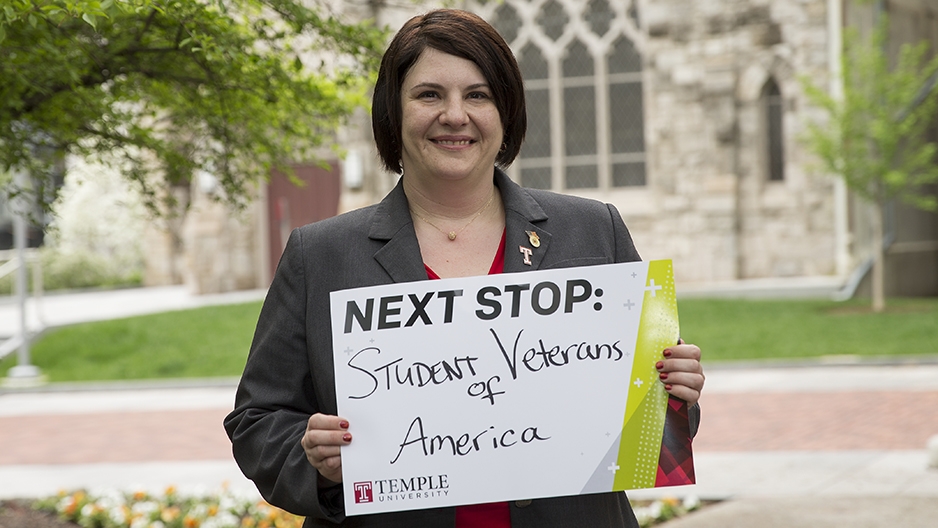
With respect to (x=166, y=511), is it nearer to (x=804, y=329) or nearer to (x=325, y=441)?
(x=325, y=441)

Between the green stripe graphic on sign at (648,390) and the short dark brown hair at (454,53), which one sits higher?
the short dark brown hair at (454,53)

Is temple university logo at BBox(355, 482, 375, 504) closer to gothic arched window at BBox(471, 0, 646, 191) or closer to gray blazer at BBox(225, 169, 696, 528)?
gray blazer at BBox(225, 169, 696, 528)

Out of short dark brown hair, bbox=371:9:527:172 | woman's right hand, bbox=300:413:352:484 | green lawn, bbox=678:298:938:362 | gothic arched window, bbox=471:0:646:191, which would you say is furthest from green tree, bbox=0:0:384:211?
gothic arched window, bbox=471:0:646:191

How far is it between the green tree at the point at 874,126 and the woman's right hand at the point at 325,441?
1678 cm

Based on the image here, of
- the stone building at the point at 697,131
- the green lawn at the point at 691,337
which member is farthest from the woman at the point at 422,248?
the stone building at the point at 697,131

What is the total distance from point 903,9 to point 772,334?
11522 mm

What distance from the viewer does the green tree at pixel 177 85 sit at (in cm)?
402

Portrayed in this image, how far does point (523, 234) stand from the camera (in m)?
2.38

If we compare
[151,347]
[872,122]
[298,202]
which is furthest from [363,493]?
[298,202]

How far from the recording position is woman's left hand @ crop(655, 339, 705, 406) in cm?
225

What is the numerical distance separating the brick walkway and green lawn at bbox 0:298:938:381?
297cm

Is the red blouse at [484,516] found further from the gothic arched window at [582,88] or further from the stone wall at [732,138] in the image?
the gothic arched window at [582,88]

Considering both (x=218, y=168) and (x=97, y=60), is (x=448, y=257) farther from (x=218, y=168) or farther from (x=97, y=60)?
(x=218, y=168)

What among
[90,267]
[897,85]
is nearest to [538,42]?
[897,85]
